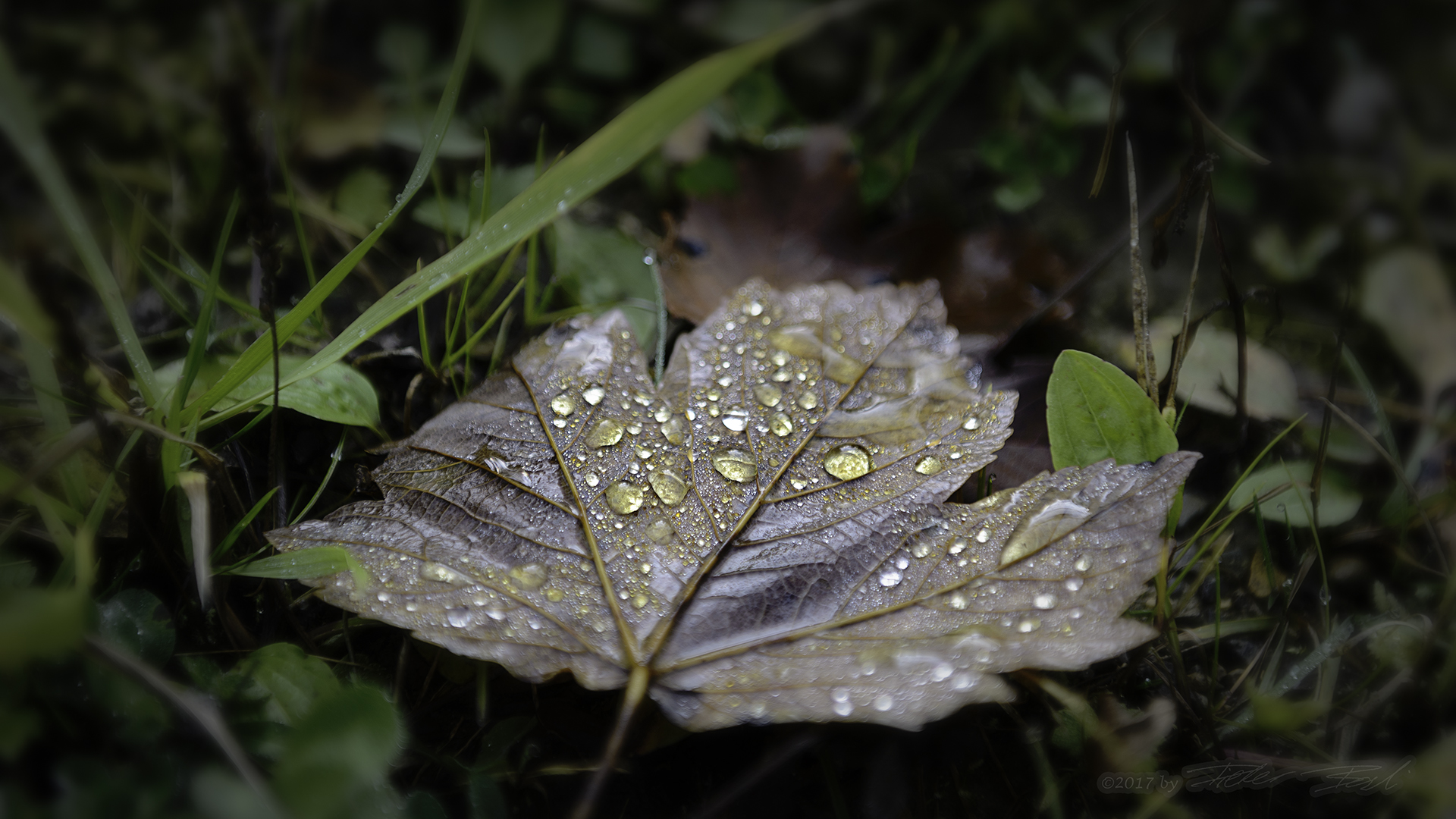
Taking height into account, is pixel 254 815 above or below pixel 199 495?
below

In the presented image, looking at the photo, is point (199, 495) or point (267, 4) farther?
point (267, 4)

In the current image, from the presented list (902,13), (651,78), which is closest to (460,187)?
(651,78)

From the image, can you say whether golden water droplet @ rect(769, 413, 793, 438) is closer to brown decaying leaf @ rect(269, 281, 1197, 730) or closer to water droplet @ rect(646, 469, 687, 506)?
brown decaying leaf @ rect(269, 281, 1197, 730)

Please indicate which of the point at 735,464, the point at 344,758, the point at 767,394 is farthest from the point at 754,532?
the point at 344,758

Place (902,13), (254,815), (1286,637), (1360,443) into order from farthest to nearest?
(902,13) < (1360,443) < (1286,637) < (254,815)

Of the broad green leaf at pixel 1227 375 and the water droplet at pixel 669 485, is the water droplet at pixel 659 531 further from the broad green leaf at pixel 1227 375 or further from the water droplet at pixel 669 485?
the broad green leaf at pixel 1227 375

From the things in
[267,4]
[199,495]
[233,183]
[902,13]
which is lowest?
[199,495]

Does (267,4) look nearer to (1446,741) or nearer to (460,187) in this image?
(460,187)
